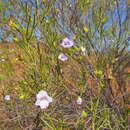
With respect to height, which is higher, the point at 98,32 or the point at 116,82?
the point at 98,32

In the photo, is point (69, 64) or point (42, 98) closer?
point (42, 98)

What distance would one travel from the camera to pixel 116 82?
2.78m

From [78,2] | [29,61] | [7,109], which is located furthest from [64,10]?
[7,109]

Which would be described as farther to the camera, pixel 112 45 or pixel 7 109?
pixel 112 45

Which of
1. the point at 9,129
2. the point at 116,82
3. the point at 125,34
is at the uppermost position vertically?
the point at 125,34

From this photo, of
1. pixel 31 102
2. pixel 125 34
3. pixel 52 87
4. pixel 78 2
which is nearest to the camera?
pixel 52 87

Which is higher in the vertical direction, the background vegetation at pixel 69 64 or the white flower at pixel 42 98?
the background vegetation at pixel 69 64

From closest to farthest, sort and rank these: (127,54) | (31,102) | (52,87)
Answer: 1. (52,87)
2. (31,102)
3. (127,54)

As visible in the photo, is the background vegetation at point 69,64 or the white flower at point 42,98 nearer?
the white flower at point 42,98

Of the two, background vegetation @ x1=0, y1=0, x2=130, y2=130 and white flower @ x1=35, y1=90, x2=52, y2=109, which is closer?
white flower @ x1=35, y1=90, x2=52, y2=109

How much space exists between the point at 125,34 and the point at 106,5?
47 centimetres

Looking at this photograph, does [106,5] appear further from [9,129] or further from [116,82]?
[9,129]

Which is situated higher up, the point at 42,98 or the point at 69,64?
the point at 69,64

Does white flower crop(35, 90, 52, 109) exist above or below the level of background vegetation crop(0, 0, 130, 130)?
below
